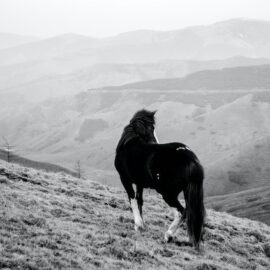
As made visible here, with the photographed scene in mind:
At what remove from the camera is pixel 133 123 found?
32.1 feet

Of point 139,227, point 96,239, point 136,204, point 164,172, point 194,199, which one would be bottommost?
point 139,227

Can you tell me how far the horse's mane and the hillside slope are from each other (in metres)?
2.08

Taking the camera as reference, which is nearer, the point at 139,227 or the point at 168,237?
the point at 168,237

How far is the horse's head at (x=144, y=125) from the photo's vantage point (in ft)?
31.8

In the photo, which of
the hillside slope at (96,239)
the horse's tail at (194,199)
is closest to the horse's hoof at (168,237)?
the hillside slope at (96,239)

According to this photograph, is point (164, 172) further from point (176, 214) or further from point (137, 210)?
point (137, 210)

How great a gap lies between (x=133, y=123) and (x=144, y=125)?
0.27m

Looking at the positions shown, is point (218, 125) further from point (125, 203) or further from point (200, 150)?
point (125, 203)

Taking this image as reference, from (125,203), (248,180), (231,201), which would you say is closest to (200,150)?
(248,180)

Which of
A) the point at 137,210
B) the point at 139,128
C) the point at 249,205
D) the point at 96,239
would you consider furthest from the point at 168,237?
the point at 249,205

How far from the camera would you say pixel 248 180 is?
420 ft

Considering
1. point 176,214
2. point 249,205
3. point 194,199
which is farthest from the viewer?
point 249,205

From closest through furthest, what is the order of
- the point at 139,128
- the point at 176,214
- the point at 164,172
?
1. the point at 164,172
2. the point at 176,214
3. the point at 139,128

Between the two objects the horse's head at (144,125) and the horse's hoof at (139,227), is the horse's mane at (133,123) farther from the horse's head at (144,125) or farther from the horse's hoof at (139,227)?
the horse's hoof at (139,227)
